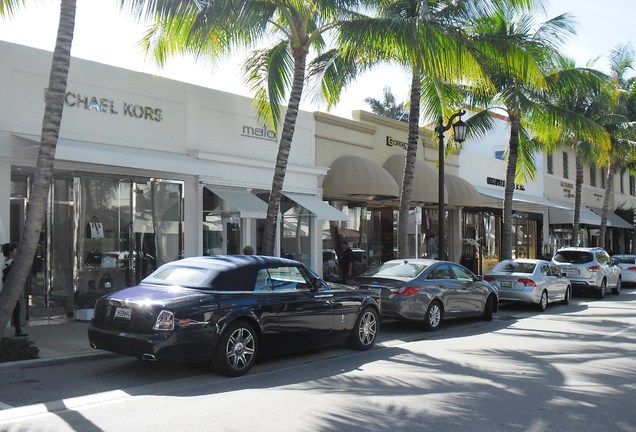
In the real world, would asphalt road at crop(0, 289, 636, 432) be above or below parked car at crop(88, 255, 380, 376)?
below

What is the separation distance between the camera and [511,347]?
35.3ft

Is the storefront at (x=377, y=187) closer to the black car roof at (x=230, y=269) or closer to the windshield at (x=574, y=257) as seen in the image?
the windshield at (x=574, y=257)

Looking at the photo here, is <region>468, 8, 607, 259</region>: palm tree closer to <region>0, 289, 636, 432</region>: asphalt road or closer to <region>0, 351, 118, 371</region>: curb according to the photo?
<region>0, 289, 636, 432</region>: asphalt road

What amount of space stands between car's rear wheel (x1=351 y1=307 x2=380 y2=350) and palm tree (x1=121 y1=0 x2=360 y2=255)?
3.28 metres

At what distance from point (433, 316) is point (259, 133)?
734 centimetres

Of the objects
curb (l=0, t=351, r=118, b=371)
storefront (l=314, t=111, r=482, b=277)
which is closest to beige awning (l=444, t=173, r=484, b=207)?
storefront (l=314, t=111, r=482, b=277)

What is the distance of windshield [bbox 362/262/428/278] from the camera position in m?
12.8

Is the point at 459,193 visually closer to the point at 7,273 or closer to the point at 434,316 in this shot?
the point at 434,316

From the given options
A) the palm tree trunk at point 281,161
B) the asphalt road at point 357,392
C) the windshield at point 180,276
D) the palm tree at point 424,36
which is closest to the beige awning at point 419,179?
the palm tree at point 424,36

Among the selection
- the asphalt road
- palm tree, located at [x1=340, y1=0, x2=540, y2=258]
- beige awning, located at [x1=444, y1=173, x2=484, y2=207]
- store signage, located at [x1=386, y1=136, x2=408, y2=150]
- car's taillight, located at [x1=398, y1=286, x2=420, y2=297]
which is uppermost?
palm tree, located at [x1=340, y1=0, x2=540, y2=258]

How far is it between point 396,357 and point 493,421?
3.68 m

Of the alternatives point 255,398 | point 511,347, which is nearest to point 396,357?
point 511,347

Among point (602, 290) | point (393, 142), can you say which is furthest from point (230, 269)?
point (602, 290)

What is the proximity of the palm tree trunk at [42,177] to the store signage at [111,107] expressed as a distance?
4.23 m
